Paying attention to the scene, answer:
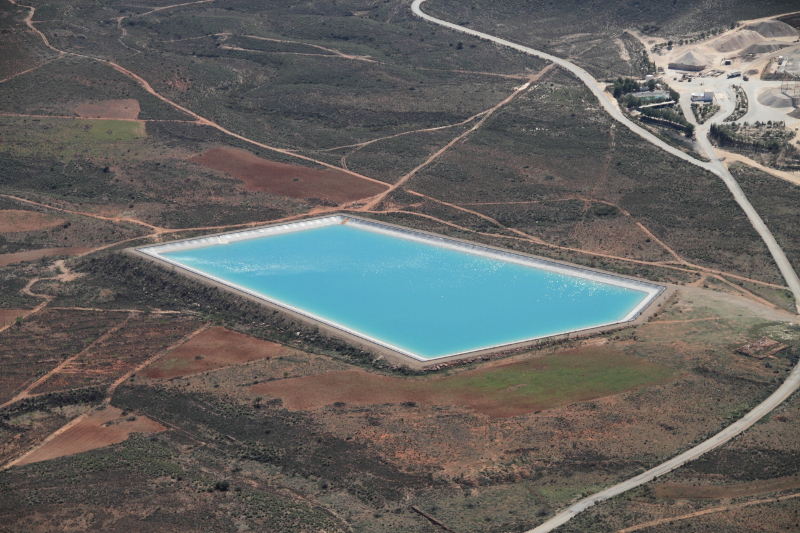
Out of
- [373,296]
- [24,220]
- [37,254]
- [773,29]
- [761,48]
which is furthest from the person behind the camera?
[773,29]

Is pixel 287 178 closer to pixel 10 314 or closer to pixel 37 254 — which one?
pixel 37 254

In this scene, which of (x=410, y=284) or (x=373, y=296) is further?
(x=410, y=284)

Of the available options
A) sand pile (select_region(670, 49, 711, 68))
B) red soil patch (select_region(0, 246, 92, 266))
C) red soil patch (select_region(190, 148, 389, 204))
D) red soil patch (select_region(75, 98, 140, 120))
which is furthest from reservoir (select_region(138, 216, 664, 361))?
sand pile (select_region(670, 49, 711, 68))

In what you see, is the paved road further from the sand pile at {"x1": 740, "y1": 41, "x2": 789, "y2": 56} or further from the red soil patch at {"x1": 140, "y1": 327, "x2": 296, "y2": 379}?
the red soil patch at {"x1": 140, "y1": 327, "x2": 296, "y2": 379}

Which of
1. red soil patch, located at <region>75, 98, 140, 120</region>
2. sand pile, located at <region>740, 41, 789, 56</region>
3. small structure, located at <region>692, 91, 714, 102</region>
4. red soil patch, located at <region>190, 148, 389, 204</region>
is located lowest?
red soil patch, located at <region>190, 148, 389, 204</region>

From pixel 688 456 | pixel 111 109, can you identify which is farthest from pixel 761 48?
pixel 688 456

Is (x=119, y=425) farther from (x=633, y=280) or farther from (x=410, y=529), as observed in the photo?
(x=633, y=280)

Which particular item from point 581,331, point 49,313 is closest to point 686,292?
point 581,331
